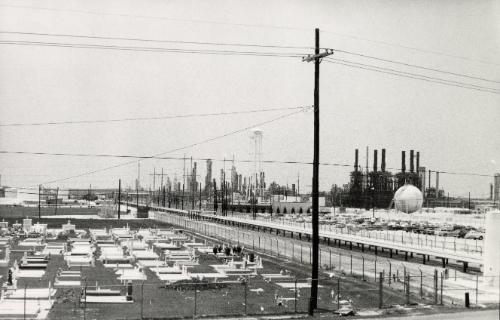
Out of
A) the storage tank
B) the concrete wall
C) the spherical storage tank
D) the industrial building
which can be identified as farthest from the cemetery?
the industrial building

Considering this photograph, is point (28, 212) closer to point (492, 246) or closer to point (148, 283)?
point (148, 283)

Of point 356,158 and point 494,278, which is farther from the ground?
point 356,158

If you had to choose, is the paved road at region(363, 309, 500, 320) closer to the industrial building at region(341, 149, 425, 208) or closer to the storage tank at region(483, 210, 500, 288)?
the storage tank at region(483, 210, 500, 288)

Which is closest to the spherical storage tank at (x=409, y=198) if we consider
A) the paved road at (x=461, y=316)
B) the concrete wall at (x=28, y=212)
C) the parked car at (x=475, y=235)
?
the parked car at (x=475, y=235)

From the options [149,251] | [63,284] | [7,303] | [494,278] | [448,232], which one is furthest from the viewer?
[448,232]

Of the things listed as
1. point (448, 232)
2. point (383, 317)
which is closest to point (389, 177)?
point (448, 232)

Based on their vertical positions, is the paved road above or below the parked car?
above

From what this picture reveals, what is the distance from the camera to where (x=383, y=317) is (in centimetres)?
2478

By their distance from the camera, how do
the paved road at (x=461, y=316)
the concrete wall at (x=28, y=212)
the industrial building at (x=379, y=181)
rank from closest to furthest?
the paved road at (x=461, y=316), the concrete wall at (x=28, y=212), the industrial building at (x=379, y=181)

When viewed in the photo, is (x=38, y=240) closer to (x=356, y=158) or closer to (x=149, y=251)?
(x=149, y=251)

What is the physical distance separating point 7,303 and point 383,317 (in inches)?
699

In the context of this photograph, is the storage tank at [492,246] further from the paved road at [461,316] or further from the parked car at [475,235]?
the parked car at [475,235]

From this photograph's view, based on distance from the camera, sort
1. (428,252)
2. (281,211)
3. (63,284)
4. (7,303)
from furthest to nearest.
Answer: (281,211), (428,252), (63,284), (7,303)

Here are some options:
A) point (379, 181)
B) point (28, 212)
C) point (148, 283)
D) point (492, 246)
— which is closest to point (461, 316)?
point (492, 246)
